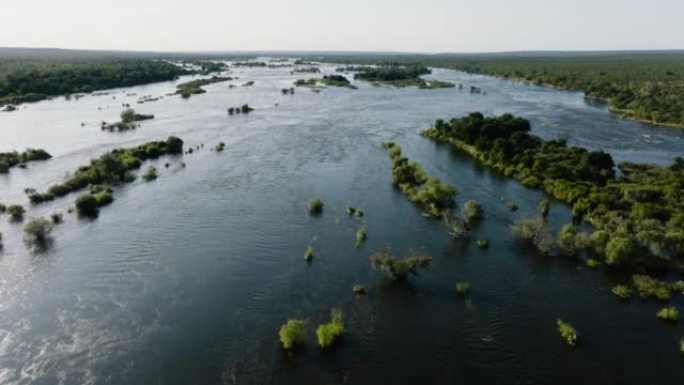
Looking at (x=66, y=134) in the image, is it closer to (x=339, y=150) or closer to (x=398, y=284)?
(x=339, y=150)

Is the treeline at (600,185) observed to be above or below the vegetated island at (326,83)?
above

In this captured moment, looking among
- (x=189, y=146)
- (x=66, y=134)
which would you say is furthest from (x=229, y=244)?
(x=66, y=134)

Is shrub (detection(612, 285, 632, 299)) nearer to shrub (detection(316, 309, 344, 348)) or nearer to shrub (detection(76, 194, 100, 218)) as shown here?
shrub (detection(316, 309, 344, 348))

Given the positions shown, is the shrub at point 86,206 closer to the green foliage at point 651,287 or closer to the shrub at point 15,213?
the shrub at point 15,213

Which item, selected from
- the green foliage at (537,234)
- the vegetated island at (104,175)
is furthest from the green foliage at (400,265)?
the vegetated island at (104,175)

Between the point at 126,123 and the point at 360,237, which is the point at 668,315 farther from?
the point at 126,123

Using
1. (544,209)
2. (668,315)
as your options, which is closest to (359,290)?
(668,315)
